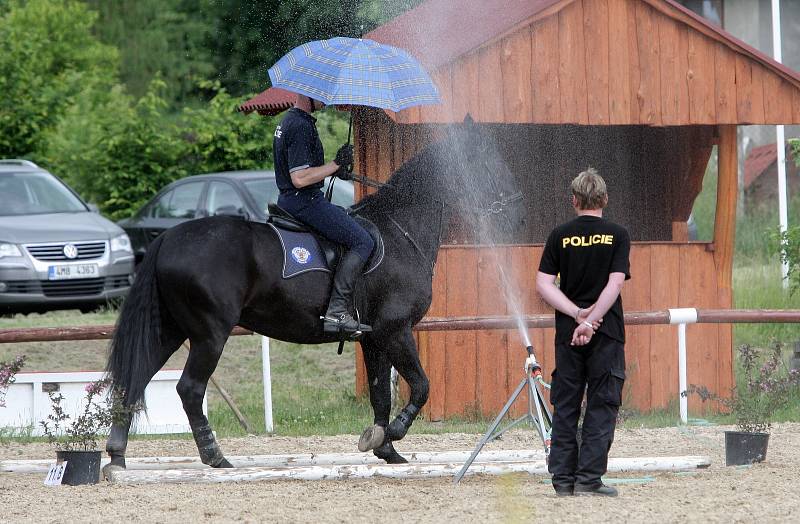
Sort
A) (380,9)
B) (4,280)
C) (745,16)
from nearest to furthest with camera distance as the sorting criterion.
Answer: (4,280) → (380,9) → (745,16)

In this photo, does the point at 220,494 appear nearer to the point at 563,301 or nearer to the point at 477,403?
the point at 563,301

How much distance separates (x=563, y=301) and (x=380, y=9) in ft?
33.4

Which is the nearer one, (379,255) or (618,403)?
(618,403)

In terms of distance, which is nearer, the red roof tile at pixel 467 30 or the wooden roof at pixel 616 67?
the red roof tile at pixel 467 30

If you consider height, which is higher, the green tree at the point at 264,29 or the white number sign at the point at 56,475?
the green tree at the point at 264,29

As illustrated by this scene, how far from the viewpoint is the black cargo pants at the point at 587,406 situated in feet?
25.3

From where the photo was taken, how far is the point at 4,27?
29359 millimetres

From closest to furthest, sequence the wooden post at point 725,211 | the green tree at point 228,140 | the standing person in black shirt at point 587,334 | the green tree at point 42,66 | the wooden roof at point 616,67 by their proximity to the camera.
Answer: the standing person in black shirt at point 587,334
the wooden roof at point 616,67
the wooden post at point 725,211
the green tree at point 228,140
the green tree at point 42,66

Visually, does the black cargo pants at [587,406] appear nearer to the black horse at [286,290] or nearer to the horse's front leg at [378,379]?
the black horse at [286,290]

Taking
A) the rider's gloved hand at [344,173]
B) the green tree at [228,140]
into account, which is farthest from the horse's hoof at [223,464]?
the green tree at [228,140]

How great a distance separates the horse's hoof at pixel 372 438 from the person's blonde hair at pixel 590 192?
2.32 meters

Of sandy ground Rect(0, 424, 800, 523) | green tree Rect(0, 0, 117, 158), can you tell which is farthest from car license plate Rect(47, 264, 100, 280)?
green tree Rect(0, 0, 117, 158)

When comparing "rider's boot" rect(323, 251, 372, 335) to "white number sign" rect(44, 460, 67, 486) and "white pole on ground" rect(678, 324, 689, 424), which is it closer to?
"white number sign" rect(44, 460, 67, 486)

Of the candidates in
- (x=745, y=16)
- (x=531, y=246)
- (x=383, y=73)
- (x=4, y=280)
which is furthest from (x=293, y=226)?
(x=745, y=16)
